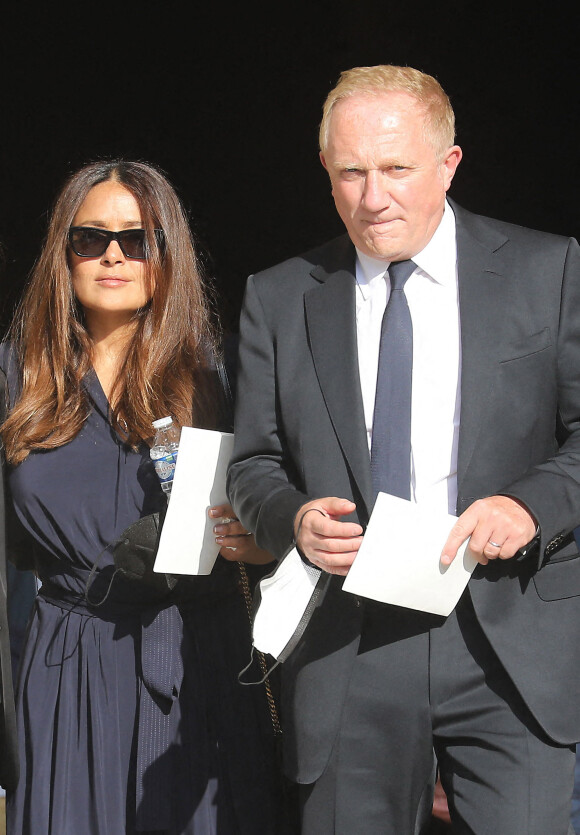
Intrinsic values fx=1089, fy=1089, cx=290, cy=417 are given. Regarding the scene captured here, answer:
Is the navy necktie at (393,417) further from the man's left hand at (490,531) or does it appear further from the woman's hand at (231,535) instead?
the woman's hand at (231,535)

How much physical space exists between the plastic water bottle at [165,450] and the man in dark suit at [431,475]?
31 cm

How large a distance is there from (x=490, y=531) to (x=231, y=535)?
0.71m

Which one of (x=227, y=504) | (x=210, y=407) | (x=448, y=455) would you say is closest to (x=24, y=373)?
(x=210, y=407)

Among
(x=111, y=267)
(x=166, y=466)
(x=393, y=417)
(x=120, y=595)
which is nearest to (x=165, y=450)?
(x=166, y=466)

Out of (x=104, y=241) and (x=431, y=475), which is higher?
(x=104, y=241)

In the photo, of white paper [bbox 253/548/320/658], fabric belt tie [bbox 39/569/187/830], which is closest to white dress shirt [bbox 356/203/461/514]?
white paper [bbox 253/548/320/658]

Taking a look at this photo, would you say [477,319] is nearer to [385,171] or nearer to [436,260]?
[436,260]

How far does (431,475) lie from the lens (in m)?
2.06

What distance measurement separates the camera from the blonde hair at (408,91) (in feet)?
6.80

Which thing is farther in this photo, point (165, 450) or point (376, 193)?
point (165, 450)

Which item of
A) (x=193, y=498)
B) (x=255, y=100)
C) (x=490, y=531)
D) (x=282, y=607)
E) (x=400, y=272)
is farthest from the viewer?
(x=255, y=100)

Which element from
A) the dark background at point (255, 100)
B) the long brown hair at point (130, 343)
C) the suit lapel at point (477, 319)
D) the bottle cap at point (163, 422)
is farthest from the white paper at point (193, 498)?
the dark background at point (255, 100)

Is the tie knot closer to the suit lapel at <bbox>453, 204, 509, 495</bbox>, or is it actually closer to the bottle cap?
the suit lapel at <bbox>453, 204, 509, 495</bbox>

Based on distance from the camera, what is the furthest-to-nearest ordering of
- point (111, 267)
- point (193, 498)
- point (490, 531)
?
point (111, 267)
point (193, 498)
point (490, 531)
